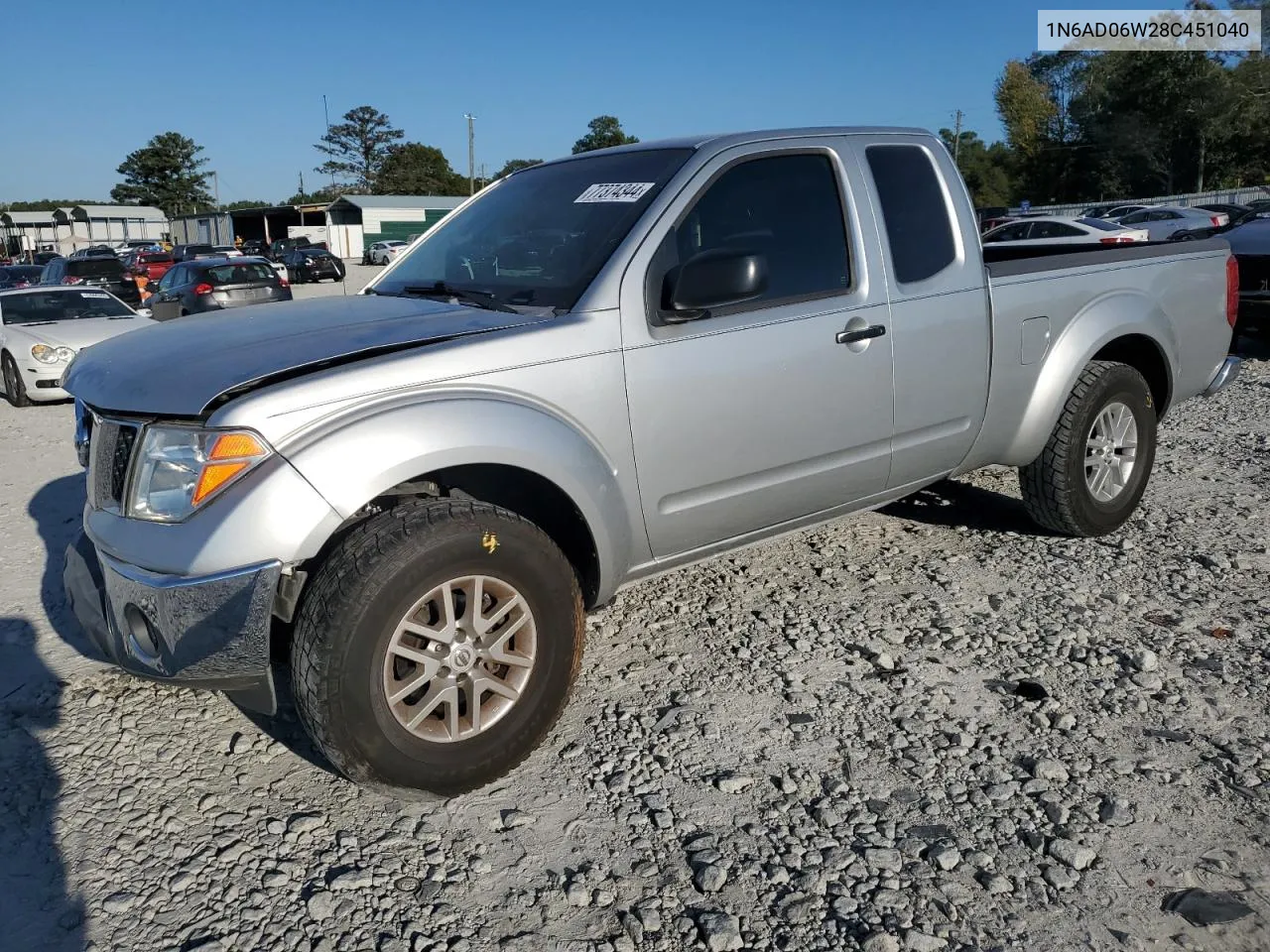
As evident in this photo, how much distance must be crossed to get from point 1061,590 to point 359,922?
10.5ft

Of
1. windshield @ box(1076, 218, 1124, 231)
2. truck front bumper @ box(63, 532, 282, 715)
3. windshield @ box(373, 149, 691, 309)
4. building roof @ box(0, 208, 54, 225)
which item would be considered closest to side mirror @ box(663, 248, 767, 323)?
windshield @ box(373, 149, 691, 309)

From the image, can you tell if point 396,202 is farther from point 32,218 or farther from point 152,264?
point 32,218

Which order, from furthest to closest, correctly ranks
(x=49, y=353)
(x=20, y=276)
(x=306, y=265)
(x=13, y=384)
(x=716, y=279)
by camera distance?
(x=306, y=265) → (x=20, y=276) → (x=13, y=384) → (x=49, y=353) → (x=716, y=279)

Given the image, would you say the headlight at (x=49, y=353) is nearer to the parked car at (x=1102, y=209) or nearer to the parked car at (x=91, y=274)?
the parked car at (x=91, y=274)

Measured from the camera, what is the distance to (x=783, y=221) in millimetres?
3676

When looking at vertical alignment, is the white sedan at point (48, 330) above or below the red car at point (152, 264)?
below

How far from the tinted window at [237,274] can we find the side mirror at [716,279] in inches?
668

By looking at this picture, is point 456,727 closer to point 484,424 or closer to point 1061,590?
point 484,424

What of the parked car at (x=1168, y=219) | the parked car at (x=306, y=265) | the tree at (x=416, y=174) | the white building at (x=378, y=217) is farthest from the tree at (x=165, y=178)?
the parked car at (x=1168, y=219)

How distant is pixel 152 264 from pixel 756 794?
125 feet

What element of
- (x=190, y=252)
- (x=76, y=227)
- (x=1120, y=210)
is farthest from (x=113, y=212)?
(x=1120, y=210)

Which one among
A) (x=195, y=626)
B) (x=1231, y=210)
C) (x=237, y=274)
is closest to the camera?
(x=195, y=626)

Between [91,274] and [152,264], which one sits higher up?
[152,264]

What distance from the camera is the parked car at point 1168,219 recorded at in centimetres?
2734
